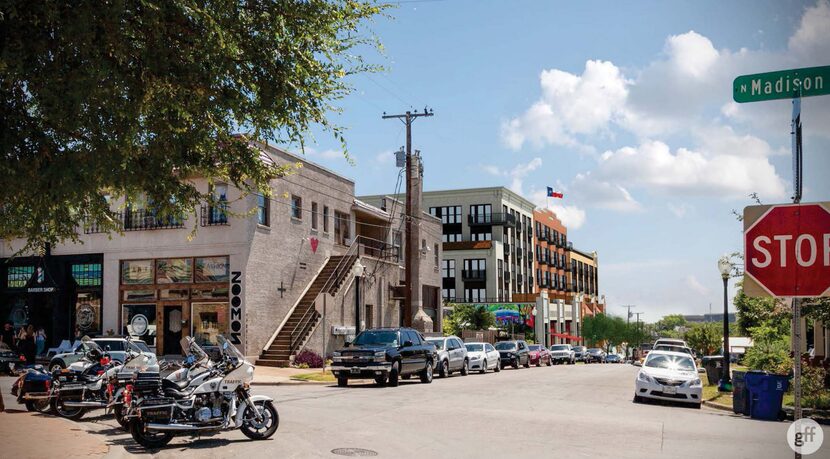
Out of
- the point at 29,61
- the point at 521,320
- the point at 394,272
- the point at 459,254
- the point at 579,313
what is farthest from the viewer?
the point at 579,313

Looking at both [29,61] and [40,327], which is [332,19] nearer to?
[29,61]

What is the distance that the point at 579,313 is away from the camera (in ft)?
351

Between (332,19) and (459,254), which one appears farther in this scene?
(459,254)

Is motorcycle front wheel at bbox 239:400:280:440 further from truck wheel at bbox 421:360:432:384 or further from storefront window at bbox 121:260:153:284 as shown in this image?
storefront window at bbox 121:260:153:284

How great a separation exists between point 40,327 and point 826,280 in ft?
124

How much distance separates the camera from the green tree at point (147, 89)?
33.6 ft

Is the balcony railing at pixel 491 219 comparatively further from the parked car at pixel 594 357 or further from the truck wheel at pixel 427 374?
the truck wheel at pixel 427 374

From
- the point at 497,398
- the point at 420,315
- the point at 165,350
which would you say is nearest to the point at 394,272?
the point at 420,315

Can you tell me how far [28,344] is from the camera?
122ft

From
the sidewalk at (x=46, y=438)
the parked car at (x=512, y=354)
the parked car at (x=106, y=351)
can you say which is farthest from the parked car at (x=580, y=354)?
the sidewalk at (x=46, y=438)

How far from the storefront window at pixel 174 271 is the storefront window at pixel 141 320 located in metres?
1.41

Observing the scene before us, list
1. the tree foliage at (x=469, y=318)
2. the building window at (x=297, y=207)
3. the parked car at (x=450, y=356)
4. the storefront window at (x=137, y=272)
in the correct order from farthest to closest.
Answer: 1. the tree foliage at (x=469, y=318)
2. the building window at (x=297, y=207)
3. the storefront window at (x=137, y=272)
4. the parked car at (x=450, y=356)

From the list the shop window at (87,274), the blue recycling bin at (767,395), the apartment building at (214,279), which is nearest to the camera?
the blue recycling bin at (767,395)

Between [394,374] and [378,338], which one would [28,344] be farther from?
[394,374]
